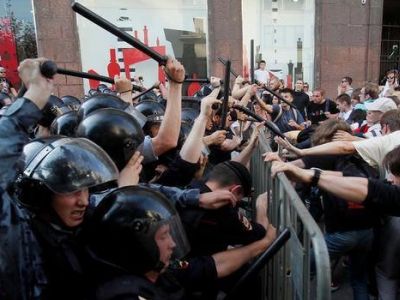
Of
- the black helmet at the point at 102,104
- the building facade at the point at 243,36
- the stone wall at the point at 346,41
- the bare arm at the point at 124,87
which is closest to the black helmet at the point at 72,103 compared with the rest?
the bare arm at the point at 124,87

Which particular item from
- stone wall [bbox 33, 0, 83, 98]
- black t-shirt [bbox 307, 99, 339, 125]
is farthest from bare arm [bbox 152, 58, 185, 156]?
stone wall [bbox 33, 0, 83, 98]

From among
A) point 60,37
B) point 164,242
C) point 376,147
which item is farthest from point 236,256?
point 60,37

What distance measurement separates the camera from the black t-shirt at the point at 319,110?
7.87 m

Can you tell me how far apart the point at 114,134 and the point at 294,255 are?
105 cm

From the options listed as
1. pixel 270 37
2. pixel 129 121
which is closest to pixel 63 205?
pixel 129 121

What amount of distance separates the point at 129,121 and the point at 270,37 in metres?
10.6

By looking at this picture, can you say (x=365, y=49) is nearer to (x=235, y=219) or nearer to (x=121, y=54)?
(x=121, y=54)

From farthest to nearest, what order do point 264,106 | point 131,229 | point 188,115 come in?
1. point 264,106
2. point 188,115
3. point 131,229

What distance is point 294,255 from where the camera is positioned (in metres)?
1.82

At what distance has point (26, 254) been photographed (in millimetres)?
1338

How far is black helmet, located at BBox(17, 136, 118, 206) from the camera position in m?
1.45

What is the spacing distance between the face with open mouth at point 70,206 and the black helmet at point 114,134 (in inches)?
24.7

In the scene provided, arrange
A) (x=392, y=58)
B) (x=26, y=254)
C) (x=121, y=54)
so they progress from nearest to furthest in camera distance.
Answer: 1. (x=26, y=254)
2. (x=121, y=54)
3. (x=392, y=58)

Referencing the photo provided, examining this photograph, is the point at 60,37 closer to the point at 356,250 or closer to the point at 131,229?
the point at 356,250
